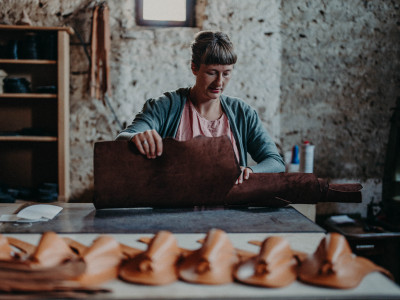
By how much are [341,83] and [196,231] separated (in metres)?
2.84

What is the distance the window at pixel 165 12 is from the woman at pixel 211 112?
1813mm

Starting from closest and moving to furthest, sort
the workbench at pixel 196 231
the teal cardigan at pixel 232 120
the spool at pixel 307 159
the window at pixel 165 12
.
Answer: the workbench at pixel 196 231 → the teal cardigan at pixel 232 120 → the spool at pixel 307 159 → the window at pixel 165 12

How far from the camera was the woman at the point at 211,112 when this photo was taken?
1729 millimetres

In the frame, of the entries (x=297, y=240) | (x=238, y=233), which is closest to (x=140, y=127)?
(x=238, y=233)

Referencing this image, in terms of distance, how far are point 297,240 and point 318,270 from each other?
275 millimetres

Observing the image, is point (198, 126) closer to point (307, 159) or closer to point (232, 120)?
point (232, 120)

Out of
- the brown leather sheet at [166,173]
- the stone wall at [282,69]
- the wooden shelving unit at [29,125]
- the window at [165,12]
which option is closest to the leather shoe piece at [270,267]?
the brown leather sheet at [166,173]

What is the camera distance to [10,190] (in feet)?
10.4

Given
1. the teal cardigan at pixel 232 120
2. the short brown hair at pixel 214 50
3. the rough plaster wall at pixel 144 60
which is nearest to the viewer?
the short brown hair at pixel 214 50

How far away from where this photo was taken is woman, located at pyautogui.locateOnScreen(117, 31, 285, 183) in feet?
5.67

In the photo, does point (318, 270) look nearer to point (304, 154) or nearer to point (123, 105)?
point (304, 154)

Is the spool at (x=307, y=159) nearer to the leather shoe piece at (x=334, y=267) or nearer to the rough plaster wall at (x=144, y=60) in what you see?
the rough plaster wall at (x=144, y=60)

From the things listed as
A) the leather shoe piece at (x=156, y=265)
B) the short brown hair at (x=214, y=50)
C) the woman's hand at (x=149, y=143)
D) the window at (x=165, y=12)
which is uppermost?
the window at (x=165, y=12)

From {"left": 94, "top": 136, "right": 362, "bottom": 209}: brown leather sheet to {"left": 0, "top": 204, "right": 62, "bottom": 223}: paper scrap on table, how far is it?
17cm
